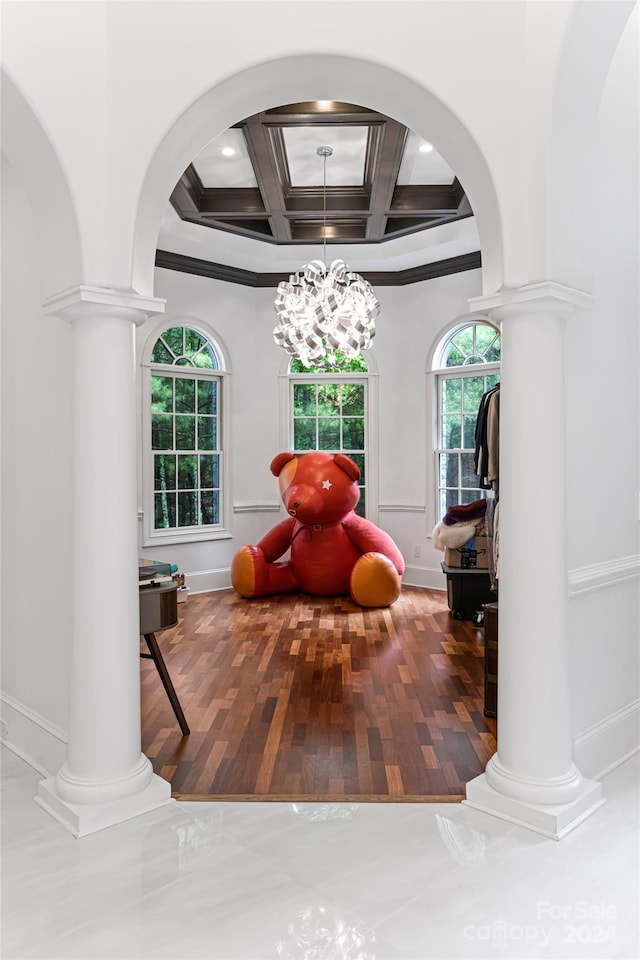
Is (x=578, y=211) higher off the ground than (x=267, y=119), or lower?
lower

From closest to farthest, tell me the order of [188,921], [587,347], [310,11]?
[188,921] < [310,11] < [587,347]

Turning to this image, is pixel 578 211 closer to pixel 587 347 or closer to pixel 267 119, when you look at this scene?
pixel 587 347

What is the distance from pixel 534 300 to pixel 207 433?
5.01m

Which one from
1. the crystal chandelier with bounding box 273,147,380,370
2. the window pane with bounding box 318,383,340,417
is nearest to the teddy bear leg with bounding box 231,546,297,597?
the window pane with bounding box 318,383,340,417

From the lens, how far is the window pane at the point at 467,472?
675cm

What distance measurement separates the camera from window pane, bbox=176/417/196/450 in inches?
268

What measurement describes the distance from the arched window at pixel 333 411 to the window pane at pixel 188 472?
1113 mm

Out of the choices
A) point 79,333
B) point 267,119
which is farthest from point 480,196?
point 267,119

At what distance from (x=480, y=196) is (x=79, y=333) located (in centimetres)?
163

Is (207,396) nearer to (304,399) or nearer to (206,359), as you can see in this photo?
(206,359)

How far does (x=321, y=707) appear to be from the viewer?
3.66 m

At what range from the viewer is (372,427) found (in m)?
7.30

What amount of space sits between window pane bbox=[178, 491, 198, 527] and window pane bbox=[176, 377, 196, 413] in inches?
33.7

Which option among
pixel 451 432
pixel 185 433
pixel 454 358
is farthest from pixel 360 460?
pixel 185 433
